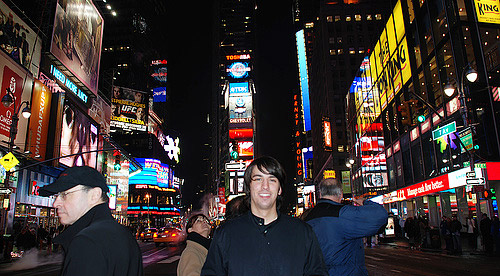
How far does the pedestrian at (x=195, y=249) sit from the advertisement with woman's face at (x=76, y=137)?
31585 mm

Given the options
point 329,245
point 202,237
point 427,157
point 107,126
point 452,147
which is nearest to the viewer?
point 329,245

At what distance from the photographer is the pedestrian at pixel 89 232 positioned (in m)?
2.56

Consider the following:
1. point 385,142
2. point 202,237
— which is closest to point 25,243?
point 202,237

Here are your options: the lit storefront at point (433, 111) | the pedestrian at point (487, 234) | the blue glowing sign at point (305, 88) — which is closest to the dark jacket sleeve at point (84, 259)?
the lit storefront at point (433, 111)

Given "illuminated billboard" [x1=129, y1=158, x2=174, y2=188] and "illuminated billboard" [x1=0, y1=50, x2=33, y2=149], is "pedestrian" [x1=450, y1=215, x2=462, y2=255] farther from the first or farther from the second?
"illuminated billboard" [x1=129, y1=158, x2=174, y2=188]

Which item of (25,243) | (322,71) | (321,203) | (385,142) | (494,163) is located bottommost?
(25,243)

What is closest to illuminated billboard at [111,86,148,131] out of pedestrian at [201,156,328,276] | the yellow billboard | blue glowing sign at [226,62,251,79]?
blue glowing sign at [226,62,251,79]

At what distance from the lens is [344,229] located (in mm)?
4035

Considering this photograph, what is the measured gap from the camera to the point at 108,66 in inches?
4048

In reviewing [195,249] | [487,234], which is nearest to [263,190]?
[195,249]

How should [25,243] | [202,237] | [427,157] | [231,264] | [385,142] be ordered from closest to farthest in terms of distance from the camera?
[231,264]
[202,237]
[25,243]
[427,157]
[385,142]

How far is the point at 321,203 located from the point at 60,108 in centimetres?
3700

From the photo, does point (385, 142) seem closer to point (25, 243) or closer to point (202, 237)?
point (25, 243)

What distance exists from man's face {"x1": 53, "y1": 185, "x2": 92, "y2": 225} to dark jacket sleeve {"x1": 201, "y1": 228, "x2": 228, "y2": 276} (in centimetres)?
116
